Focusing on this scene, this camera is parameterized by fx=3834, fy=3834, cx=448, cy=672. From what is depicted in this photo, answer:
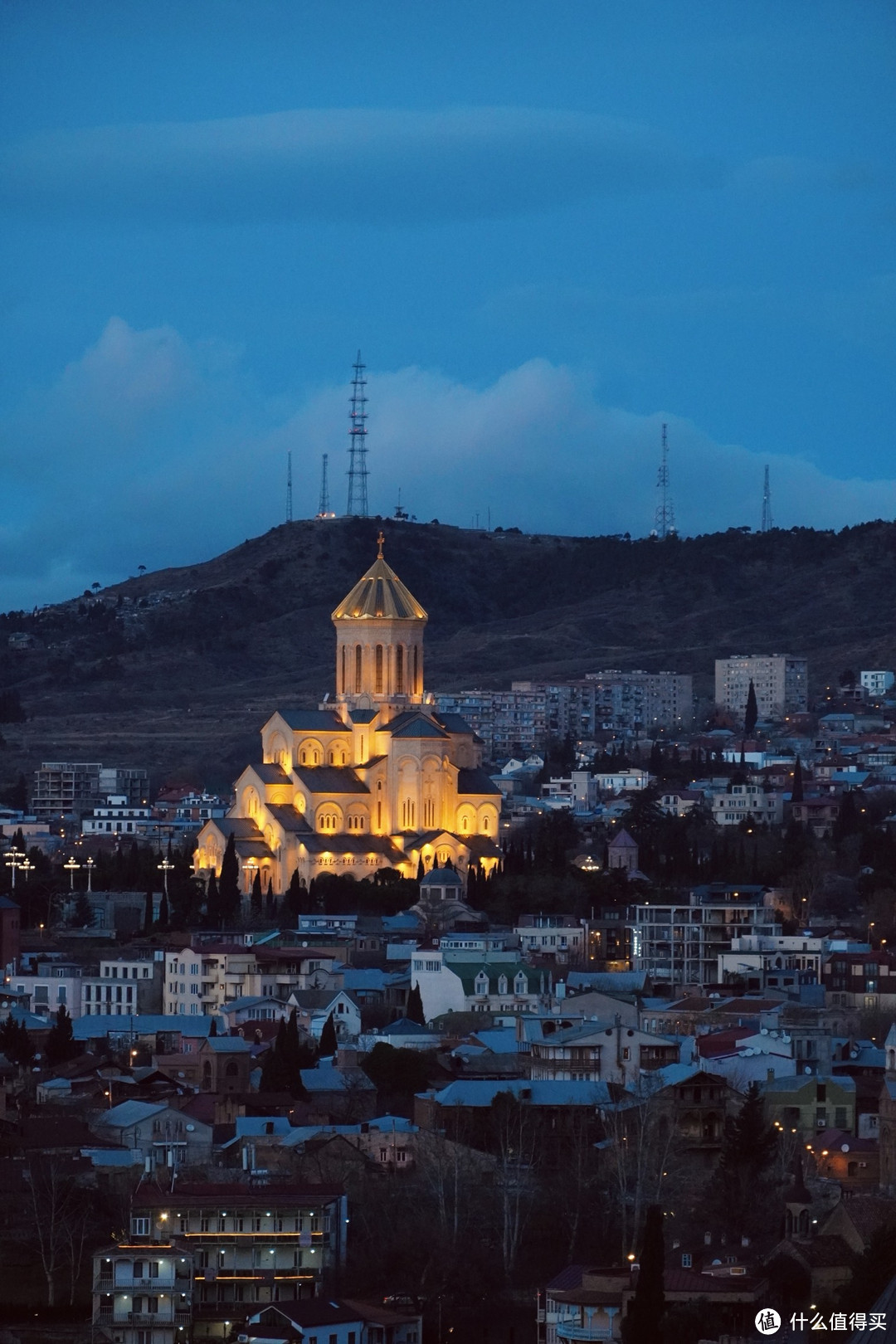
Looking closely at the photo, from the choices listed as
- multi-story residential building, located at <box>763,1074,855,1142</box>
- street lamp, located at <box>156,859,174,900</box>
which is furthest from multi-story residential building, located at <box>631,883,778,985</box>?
multi-story residential building, located at <box>763,1074,855,1142</box>

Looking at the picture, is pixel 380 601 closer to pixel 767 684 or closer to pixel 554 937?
pixel 554 937

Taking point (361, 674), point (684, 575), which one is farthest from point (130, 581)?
point (361, 674)

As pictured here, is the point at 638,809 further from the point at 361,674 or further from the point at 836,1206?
the point at 836,1206

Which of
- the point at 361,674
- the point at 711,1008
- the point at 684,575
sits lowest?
the point at 711,1008

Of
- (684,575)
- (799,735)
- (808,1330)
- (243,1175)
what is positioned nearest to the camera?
(808,1330)

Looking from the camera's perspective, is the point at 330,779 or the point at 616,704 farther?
the point at 616,704

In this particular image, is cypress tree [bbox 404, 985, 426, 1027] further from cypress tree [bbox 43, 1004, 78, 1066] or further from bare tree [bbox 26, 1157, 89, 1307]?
bare tree [bbox 26, 1157, 89, 1307]

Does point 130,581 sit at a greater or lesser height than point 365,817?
greater

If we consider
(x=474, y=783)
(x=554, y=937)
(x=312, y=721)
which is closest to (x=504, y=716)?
(x=312, y=721)

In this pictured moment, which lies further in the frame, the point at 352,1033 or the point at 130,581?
the point at 130,581
